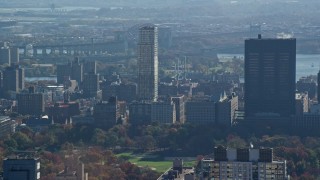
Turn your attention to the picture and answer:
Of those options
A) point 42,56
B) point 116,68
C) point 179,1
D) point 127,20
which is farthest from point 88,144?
point 179,1

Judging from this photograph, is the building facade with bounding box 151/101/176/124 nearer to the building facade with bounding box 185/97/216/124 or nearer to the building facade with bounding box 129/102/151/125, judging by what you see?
the building facade with bounding box 129/102/151/125

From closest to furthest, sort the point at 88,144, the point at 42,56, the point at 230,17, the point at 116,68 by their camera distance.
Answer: the point at 88,144
the point at 116,68
the point at 42,56
the point at 230,17

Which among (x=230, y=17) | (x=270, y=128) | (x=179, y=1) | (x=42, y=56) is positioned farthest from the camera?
(x=179, y=1)

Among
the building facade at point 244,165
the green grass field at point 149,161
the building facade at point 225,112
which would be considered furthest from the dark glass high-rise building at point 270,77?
the building facade at point 244,165

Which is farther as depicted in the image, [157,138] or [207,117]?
[207,117]

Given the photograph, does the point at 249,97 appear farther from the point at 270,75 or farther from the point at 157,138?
the point at 157,138

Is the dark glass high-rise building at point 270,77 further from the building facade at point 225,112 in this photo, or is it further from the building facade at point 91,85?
the building facade at point 91,85

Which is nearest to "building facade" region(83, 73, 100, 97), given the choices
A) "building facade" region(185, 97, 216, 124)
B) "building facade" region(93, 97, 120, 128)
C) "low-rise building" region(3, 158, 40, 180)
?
"building facade" region(185, 97, 216, 124)
